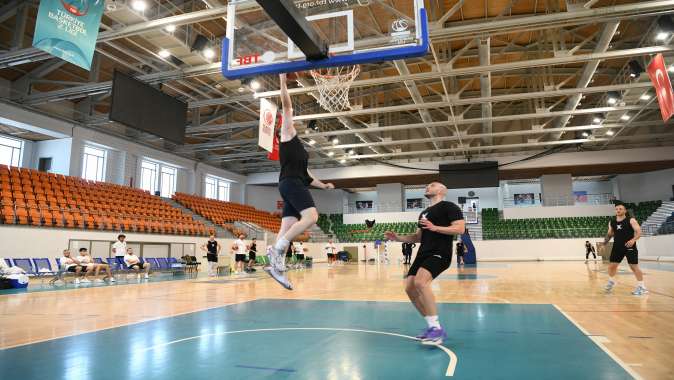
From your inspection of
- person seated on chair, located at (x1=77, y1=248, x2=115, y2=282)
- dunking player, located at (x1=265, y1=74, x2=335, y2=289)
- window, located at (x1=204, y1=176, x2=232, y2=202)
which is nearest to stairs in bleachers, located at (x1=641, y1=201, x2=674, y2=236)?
dunking player, located at (x1=265, y1=74, x2=335, y2=289)

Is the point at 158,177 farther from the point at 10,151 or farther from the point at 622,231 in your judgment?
the point at 622,231

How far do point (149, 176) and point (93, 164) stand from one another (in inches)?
151

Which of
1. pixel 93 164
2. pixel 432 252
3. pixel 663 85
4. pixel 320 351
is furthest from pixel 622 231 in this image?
pixel 93 164

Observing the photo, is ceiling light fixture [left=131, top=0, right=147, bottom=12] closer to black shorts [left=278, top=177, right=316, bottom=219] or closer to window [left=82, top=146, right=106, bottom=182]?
black shorts [left=278, top=177, right=316, bottom=219]

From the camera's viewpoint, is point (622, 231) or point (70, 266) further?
point (70, 266)

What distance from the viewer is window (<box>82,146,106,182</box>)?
20422mm

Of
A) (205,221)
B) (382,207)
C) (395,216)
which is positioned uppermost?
(382,207)

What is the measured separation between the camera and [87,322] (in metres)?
5.06

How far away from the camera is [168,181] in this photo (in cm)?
2577

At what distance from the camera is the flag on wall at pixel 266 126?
13.0 meters

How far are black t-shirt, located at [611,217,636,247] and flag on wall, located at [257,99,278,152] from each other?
9.45 metres

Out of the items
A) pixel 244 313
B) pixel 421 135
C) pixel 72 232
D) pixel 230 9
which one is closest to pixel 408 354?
pixel 244 313

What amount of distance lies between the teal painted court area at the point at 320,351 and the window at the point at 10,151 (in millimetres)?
19031

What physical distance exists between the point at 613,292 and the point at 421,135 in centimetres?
2072
